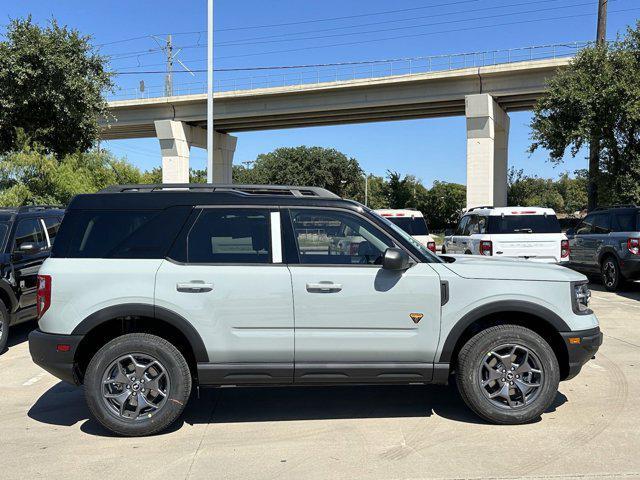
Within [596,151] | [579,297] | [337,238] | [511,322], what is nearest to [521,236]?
[579,297]

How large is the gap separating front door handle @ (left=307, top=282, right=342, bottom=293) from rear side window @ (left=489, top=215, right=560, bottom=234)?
7.91 meters

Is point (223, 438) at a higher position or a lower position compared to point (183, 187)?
lower

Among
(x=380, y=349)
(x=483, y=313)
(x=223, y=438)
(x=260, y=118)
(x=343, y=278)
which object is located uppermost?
(x=260, y=118)

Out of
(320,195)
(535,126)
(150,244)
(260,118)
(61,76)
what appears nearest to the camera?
(150,244)

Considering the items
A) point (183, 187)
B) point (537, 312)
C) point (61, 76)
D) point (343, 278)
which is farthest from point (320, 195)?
point (61, 76)

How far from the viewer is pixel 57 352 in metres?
4.41

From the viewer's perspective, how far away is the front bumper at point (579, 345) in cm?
460

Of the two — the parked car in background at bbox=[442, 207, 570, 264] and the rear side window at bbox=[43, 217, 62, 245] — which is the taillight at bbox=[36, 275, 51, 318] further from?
the parked car in background at bbox=[442, 207, 570, 264]

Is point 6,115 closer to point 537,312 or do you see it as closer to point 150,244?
point 150,244

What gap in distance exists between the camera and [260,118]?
42406mm

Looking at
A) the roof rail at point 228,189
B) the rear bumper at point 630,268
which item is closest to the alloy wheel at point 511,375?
the roof rail at point 228,189

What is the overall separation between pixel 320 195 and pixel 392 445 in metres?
2.11

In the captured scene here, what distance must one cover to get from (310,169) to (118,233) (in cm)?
6531

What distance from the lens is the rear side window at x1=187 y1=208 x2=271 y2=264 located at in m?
4.56
